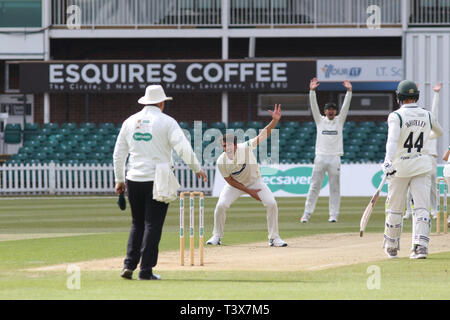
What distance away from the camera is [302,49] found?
3569 centimetres

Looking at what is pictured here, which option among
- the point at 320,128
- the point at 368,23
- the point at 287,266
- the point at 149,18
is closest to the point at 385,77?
the point at 368,23

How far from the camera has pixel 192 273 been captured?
32.7ft

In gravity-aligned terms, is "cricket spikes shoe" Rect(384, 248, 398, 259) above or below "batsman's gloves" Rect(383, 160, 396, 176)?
below

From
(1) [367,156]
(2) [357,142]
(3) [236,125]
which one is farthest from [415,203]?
(3) [236,125]

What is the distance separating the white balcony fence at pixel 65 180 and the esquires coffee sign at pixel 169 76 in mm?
4594

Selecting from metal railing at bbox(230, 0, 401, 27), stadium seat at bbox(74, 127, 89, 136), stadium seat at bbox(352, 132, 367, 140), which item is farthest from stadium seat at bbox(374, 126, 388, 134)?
stadium seat at bbox(74, 127, 89, 136)

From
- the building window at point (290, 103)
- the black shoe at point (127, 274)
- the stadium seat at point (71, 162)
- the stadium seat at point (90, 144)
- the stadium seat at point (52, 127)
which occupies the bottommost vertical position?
the black shoe at point (127, 274)

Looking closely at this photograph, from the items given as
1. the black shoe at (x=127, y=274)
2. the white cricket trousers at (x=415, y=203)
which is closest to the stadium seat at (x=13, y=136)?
the white cricket trousers at (x=415, y=203)

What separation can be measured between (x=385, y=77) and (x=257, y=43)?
5354mm

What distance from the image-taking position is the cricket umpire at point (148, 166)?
9320 mm

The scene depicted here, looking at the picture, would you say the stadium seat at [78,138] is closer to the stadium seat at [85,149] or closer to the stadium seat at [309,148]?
the stadium seat at [85,149]

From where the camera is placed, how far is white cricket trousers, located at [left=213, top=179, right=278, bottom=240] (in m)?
13.1

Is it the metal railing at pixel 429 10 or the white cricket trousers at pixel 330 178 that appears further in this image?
the metal railing at pixel 429 10

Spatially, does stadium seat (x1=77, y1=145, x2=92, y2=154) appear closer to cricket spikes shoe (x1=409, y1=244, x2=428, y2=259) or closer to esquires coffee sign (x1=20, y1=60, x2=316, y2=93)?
esquires coffee sign (x1=20, y1=60, x2=316, y2=93)
